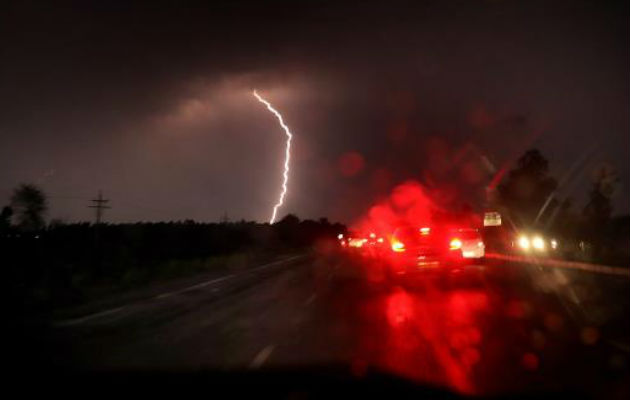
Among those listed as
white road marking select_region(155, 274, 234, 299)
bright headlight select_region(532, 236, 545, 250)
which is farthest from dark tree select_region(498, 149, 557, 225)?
white road marking select_region(155, 274, 234, 299)

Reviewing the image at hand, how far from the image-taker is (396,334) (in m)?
11.6

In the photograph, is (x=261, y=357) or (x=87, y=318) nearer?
(x=261, y=357)

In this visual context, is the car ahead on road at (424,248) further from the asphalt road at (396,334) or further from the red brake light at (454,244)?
the asphalt road at (396,334)

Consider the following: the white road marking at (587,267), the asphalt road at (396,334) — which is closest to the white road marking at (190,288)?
the asphalt road at (396,334)

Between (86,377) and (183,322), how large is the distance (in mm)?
5778

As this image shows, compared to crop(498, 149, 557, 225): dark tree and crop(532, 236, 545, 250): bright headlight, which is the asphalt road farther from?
crop(498, 149, 557, 225): dark tree

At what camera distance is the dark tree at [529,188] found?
9331 cm

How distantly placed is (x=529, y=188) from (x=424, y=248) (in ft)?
251

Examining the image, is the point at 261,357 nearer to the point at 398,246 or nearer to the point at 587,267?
the point at 398,246

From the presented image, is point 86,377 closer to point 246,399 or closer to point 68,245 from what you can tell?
point 246,399

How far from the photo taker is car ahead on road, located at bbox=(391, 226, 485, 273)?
890 inches

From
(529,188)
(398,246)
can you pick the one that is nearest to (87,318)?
(398,246)

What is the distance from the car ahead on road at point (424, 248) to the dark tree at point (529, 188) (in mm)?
74698

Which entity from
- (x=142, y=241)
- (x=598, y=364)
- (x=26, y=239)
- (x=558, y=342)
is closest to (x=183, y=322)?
(x=558, y=342)
